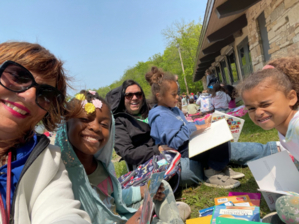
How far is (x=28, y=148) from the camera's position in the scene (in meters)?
0.94

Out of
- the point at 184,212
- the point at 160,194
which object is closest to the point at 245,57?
the point at 184,212

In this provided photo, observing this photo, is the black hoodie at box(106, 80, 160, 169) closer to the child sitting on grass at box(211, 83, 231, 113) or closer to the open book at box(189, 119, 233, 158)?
the open book at box(189, 119, 233, 158)

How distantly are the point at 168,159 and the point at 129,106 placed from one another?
3.26 ft

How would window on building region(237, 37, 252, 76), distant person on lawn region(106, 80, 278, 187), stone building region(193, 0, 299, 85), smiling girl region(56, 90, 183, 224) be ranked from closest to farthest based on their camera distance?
1. smiling girl region(56, 90, 183, 224)
2. distant person on lawn region(106, 80, 278, 187)
3. stone building region(193, 0, 299, 85)
4. window on building region(237, 37, 252, 76)

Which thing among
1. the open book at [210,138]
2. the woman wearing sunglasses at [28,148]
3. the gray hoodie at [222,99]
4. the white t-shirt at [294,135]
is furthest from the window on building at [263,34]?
the woman wearing sunglasses at [28,148]

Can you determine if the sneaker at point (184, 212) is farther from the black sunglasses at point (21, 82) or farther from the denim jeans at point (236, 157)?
the black sunglasses at point (21, 82)

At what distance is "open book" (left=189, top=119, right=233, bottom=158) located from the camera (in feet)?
7.00

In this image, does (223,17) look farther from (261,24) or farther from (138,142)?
(138,142)

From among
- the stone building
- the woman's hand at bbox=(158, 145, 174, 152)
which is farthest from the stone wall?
the woman's hand at bbox=(158, 145, 174, 152)

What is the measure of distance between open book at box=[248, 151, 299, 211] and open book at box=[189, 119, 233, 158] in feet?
1.35

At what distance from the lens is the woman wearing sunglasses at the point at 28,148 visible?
2.69 feet

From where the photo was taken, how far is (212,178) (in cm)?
246

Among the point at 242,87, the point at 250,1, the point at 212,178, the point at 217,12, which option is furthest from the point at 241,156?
the point at 250,1

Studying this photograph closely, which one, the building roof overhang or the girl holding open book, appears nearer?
the girl holding open book
